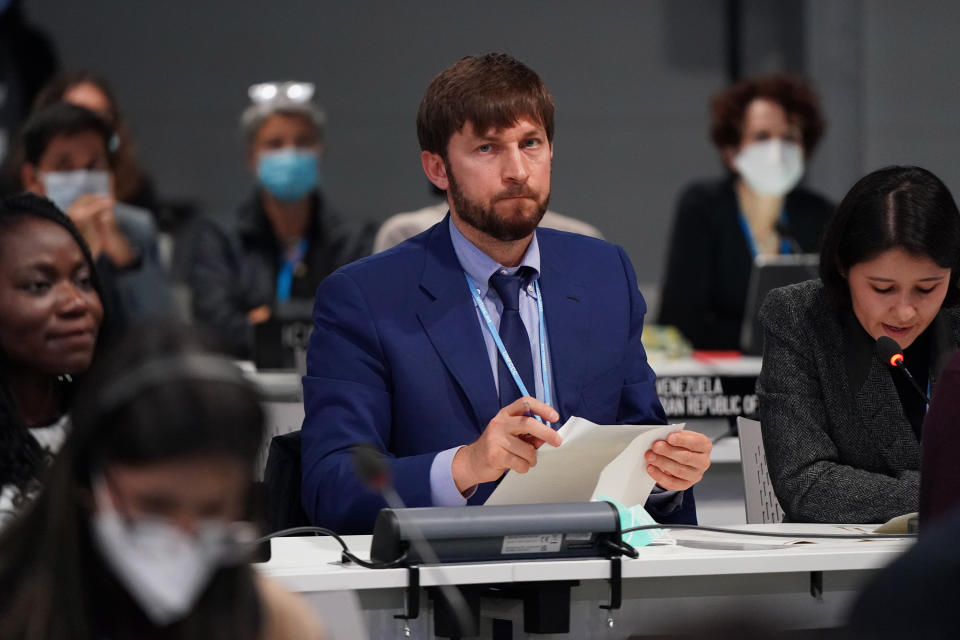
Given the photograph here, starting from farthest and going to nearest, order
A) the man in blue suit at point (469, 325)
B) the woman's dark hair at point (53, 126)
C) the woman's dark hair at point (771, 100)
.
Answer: the woman's dark hair at point (771, 100) → the woman's dark hair at point (53, 126) → the man in blue suit at point (469, 325)

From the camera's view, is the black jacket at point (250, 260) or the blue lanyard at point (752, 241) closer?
the black jacket at point (250, 260)

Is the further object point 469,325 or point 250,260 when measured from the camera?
point 250,260

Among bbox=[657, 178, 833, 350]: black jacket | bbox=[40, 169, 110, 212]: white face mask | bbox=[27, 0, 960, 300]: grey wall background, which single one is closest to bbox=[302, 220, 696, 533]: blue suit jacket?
bbox=[40, 169, 110, 212]: white face mask

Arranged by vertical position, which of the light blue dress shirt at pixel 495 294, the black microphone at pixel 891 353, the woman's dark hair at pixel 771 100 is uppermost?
A: the woman's dark hair at pixel 771 100

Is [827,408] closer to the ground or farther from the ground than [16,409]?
closer to the ground

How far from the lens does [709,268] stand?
5.45 meters

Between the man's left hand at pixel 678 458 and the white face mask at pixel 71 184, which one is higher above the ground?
the white face mask at pixel 71 184

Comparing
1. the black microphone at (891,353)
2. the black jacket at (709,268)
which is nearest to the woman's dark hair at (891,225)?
the black microphone at (891,353)

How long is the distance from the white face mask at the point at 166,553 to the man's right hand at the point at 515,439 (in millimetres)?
1066

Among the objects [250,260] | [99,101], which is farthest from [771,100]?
[99,101]

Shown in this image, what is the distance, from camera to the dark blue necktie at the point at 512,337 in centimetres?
261

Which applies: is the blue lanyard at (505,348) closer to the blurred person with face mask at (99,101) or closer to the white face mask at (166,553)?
the white face mask at (166,553)

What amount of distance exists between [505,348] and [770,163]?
3.38 metres

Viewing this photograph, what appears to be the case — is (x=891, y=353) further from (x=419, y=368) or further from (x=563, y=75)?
(x=563, y=75)
